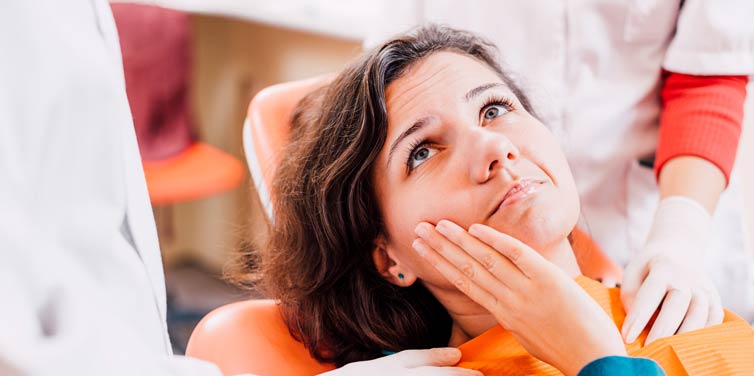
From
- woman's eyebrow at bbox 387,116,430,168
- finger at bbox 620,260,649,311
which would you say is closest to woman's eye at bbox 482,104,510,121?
woman's eyebrow at bbox 387,116,430,168

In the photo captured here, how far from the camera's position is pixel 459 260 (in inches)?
41.7

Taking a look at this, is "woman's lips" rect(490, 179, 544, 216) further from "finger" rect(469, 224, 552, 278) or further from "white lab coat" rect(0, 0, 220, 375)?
"white lab coat" rect(0, 0, 220, 375)

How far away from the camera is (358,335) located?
1.30 m

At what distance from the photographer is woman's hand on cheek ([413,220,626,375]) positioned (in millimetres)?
967

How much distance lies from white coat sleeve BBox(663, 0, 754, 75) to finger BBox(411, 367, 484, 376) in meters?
0.76

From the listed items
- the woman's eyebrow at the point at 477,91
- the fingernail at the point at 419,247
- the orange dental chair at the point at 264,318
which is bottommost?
the orange dental chair at the point at 264,318

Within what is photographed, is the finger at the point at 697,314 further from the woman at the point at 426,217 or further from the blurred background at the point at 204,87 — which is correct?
the blurred background at the point at 204,87

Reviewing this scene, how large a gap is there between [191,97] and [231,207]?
0.53 m

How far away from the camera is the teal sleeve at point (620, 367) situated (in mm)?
893

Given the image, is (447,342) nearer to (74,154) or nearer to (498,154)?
(498,154)

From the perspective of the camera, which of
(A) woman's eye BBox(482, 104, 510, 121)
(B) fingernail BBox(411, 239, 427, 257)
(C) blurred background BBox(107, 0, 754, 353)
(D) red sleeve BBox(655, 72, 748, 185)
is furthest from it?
(C) blurred background BBox(107, 0, 754, 353)

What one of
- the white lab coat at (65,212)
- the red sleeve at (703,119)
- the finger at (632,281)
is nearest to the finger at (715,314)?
the finger at (632,281)

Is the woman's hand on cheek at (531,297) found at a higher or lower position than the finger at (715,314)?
higher

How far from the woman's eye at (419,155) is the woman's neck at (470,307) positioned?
0.21 m
